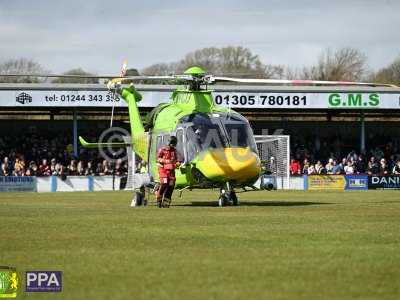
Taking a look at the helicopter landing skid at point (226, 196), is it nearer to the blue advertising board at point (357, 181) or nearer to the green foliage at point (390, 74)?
the blue advertising board at point (357, 181)

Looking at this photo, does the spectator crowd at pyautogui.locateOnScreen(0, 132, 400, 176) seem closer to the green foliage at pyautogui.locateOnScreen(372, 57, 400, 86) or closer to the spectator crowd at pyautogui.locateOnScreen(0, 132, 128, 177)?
the spectator crowd at pyautogui.locateOnScreen(0, 132, 128, 177)

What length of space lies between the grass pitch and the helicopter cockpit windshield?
18.7 feet

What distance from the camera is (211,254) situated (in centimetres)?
1409

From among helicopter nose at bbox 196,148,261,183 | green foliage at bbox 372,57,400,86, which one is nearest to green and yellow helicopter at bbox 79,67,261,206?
helicopter nose at bbox 196,148,261,183

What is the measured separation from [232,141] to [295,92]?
2942cm

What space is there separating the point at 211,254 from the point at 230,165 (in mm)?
13560

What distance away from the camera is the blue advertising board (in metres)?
51.7

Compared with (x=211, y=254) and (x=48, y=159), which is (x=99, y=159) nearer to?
(x=48, y=159)

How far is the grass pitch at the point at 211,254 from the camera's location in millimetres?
10953

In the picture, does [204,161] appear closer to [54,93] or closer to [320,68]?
[54,93]

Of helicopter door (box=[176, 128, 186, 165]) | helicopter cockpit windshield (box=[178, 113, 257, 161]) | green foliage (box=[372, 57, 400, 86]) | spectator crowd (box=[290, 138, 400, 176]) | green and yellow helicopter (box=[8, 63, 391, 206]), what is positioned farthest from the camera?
green foliage (box=[372, 57, 400, 86])

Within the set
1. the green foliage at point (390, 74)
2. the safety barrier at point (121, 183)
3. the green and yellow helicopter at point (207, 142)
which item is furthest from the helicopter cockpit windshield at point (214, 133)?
the green foliage at point (390, 74)

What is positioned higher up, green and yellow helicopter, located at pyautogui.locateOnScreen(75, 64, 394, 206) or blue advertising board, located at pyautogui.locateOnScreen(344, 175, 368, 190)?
green and yellow helicopter, located at pyautogui.locateOnScreen(75, 64, 394, 206)

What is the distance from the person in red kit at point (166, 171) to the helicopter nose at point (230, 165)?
92cm
